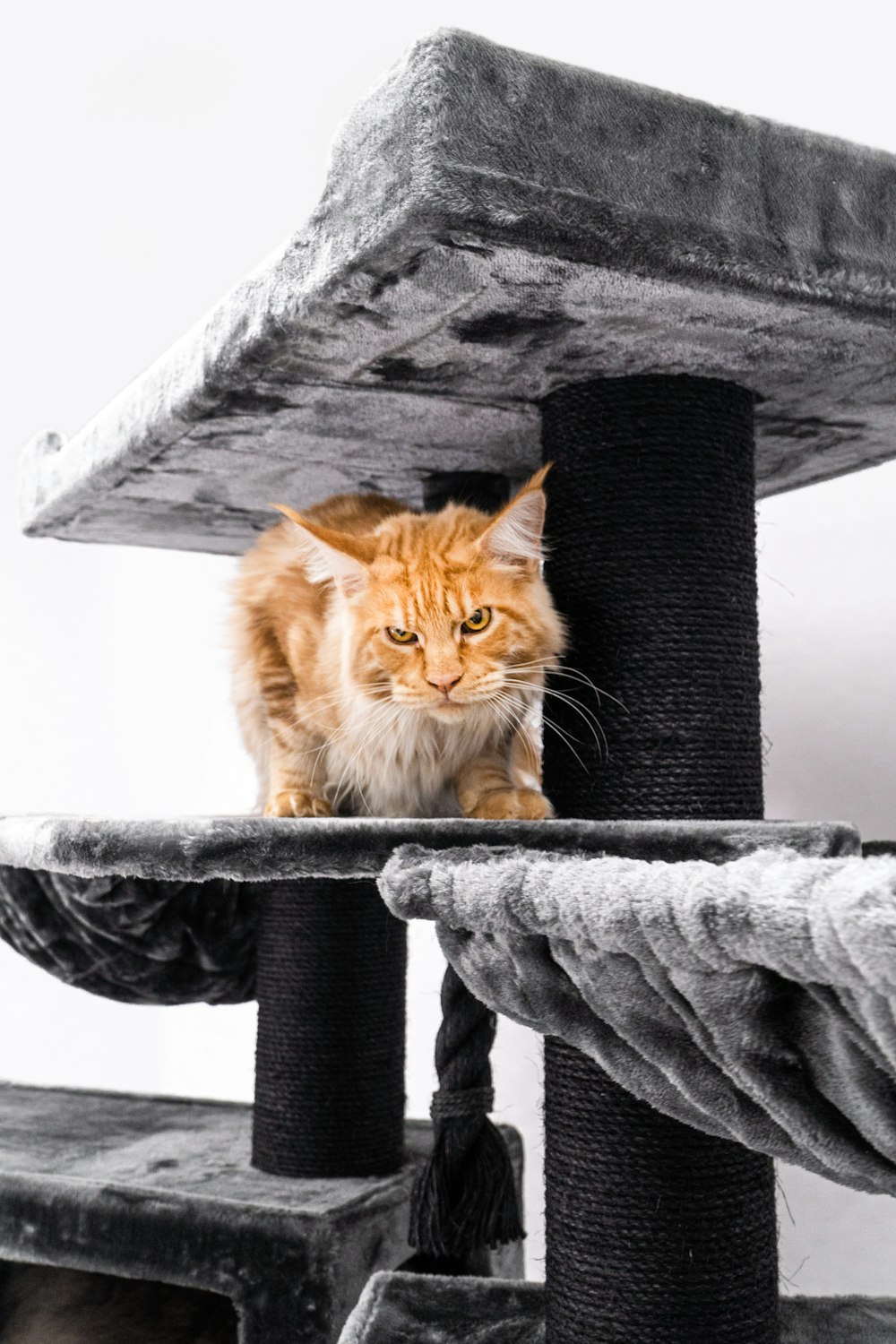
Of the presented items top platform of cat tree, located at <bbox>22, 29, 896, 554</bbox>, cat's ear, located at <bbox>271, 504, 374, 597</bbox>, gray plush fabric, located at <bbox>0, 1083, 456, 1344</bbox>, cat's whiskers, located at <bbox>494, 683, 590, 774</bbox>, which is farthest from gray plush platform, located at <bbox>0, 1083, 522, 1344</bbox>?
top platform of cat tree, located at <bbox>22, 29, 896, 554</bbox>

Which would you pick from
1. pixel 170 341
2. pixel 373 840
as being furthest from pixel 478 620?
pixel 170 341

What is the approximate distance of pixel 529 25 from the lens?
2299 mm

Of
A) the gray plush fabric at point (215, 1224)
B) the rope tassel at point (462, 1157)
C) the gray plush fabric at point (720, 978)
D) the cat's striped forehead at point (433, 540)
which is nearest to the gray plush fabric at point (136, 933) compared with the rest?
the gray plush fabric at point (215, 1224)

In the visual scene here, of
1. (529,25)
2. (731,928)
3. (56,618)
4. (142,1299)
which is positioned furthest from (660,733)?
Answer: (56,618)

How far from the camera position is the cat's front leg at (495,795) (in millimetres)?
1360

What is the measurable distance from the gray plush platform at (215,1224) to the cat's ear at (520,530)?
2.69 ft

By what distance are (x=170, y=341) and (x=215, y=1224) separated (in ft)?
6.67

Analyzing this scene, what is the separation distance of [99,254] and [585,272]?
7.25 feet

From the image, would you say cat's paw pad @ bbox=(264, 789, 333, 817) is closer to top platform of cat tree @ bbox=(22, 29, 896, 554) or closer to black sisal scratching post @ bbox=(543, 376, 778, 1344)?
black sisal scratching post @ bbox=(543, 376, 778, 1344)

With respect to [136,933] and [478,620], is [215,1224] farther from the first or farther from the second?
[478,620]

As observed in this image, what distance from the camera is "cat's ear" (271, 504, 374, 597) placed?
4.40 feet

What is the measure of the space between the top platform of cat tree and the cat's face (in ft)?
0.51

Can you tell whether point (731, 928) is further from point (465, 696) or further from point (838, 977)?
point (465, 696)

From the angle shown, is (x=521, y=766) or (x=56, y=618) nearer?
(x=521, y=766)
